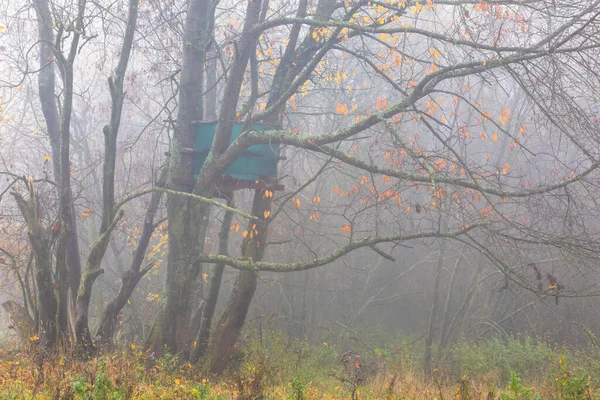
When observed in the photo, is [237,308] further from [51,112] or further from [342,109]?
[51,112]

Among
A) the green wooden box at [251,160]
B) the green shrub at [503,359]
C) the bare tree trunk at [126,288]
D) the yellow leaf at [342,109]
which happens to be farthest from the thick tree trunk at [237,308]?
the green shrub at [503,359]

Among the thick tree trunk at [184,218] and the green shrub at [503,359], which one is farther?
the green shrub at [503,359]

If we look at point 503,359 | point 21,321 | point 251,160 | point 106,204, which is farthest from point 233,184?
point 503,359

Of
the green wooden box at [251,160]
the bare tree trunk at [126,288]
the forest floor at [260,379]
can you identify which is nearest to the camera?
the forest floor at [260,379]

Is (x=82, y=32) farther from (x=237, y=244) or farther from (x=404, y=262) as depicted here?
(x=404, y=262)

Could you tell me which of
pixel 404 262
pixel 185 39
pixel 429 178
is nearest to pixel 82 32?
pixel 185 39

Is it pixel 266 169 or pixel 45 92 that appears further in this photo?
pixel 45 92

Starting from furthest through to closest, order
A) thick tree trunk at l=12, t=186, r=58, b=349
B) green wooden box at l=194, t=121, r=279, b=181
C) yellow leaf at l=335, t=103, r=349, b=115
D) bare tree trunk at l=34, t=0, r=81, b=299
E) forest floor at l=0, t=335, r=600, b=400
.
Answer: bare tree trunk at l=34, t=0, r=81, b=299
yellow leaf at l=335, t=103, r=349, b=115
green wooden box at l=194, t=121, r=279, b=181
thick tree trunk at l=12, t=186, r=58, b=349
forest floor at l=0, t=335, r=600, b=400

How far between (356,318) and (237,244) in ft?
14.1

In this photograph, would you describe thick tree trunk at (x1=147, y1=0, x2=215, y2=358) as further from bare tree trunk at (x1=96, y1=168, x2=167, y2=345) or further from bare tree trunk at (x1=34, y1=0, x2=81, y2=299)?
bare tree trunk at (x1=34, y1=0, x2=81, y2=299)

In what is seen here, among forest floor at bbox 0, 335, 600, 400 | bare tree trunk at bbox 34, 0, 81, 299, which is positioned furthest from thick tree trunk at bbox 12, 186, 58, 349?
bare tree trunk at bbox 34, 0, 81, 299

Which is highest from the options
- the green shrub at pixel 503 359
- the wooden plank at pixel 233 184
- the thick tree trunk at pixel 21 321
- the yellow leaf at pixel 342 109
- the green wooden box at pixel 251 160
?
the yellow leaf at pixel 342 109

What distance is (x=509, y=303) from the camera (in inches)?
544

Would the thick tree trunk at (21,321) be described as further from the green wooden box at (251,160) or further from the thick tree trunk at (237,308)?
the green wooden box at (251,160)
